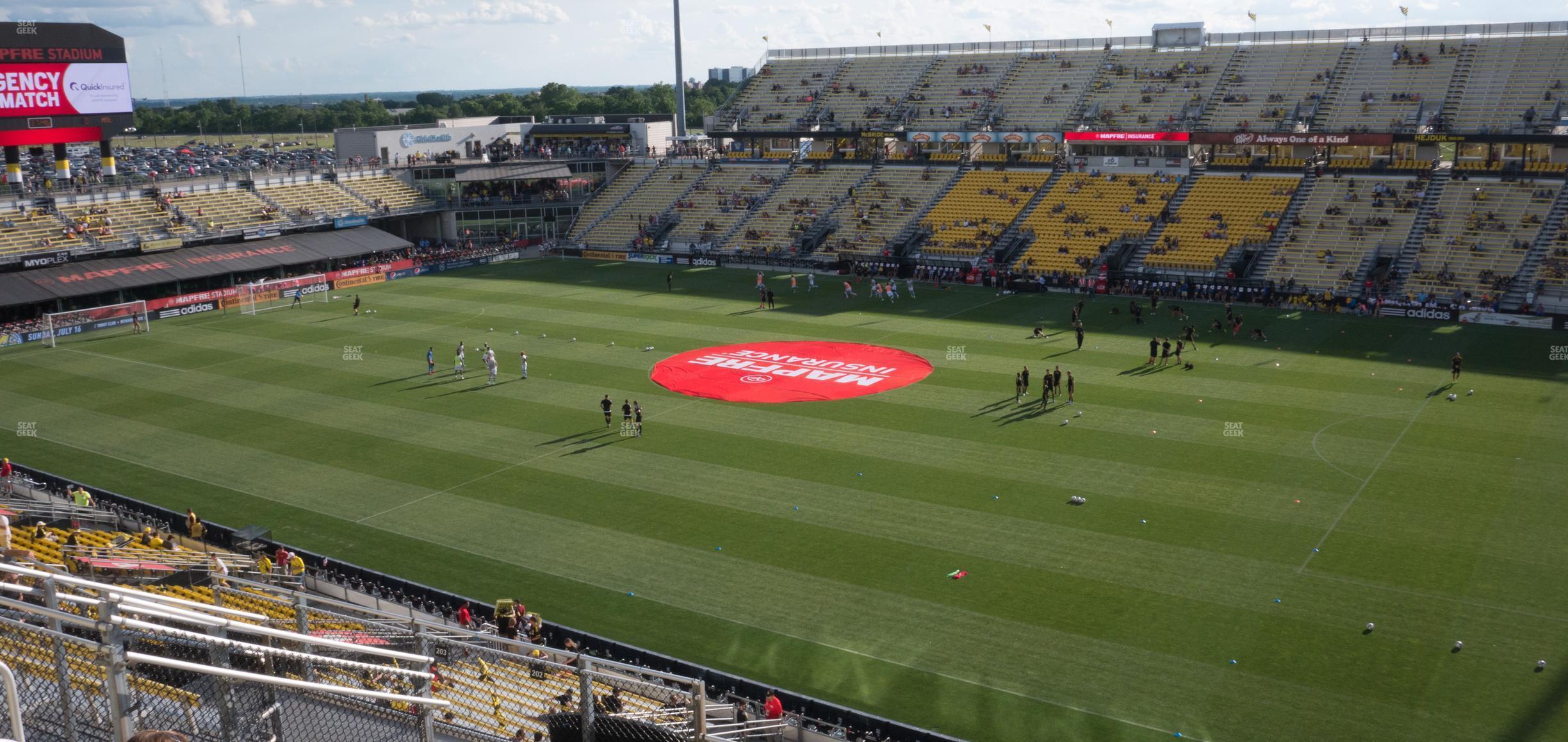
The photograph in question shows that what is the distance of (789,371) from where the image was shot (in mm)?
45188

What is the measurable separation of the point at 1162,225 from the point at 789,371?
31.1 metres

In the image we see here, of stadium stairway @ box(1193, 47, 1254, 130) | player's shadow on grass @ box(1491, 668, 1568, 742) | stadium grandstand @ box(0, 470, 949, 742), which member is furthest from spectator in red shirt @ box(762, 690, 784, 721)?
stadium stairway @ box(1193, 47, 1254, 130)

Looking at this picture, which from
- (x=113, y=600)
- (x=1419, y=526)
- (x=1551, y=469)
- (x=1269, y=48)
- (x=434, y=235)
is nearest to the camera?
(x=113, y=600)

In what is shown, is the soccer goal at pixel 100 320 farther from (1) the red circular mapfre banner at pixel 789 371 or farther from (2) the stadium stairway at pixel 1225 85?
(2) the stadium stairway at pixel 1225 85

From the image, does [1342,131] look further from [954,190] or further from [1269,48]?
[954,190]

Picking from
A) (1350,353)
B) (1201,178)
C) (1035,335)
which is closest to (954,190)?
(1201,178)

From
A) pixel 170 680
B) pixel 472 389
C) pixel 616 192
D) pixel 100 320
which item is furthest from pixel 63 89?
pixel 170 680

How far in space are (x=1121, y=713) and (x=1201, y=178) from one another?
182ft

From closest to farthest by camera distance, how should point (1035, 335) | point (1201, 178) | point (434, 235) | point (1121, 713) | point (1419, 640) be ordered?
point (1121, 713), point (1419, 640), point (1035, 335), point (1201, 178), point (434, 235)

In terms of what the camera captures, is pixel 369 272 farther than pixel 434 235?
No

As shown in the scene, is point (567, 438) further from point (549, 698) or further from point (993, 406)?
point (549, 698)

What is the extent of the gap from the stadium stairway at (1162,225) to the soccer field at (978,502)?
37.5 feet

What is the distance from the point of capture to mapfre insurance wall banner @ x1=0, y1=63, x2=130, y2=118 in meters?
58.5

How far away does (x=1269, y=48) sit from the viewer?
2975 inches
